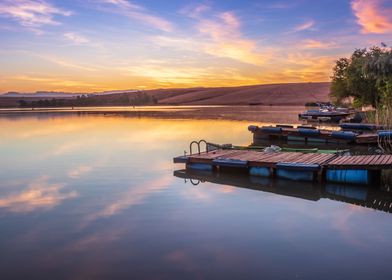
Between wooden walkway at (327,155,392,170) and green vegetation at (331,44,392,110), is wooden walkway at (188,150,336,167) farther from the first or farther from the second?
green vegetation at (331,44,392,110)

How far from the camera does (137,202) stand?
30.7 feet

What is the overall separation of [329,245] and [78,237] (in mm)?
3846

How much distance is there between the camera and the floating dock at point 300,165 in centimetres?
1084

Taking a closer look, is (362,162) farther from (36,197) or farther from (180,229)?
(36,197)

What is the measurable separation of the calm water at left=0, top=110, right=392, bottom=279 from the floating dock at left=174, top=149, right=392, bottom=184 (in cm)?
50

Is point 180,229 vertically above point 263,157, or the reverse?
point 263,157

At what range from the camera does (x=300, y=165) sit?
11234mm

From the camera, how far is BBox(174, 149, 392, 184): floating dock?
35.6 ft

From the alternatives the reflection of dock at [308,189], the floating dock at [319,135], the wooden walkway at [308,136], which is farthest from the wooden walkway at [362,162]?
the wooden walkway at [308,136]

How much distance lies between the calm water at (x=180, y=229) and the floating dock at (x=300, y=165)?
50cm

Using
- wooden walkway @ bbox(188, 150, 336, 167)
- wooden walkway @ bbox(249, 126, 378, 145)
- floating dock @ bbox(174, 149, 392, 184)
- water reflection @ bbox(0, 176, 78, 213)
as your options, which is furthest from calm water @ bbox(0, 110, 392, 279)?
wooden walkway @ bbox(249, 126, 378, 145)

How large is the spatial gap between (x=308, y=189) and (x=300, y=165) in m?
0.88

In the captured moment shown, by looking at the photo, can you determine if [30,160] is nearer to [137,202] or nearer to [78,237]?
[137,202]

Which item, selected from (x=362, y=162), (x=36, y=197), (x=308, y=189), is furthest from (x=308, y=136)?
(x=36, y=197)
